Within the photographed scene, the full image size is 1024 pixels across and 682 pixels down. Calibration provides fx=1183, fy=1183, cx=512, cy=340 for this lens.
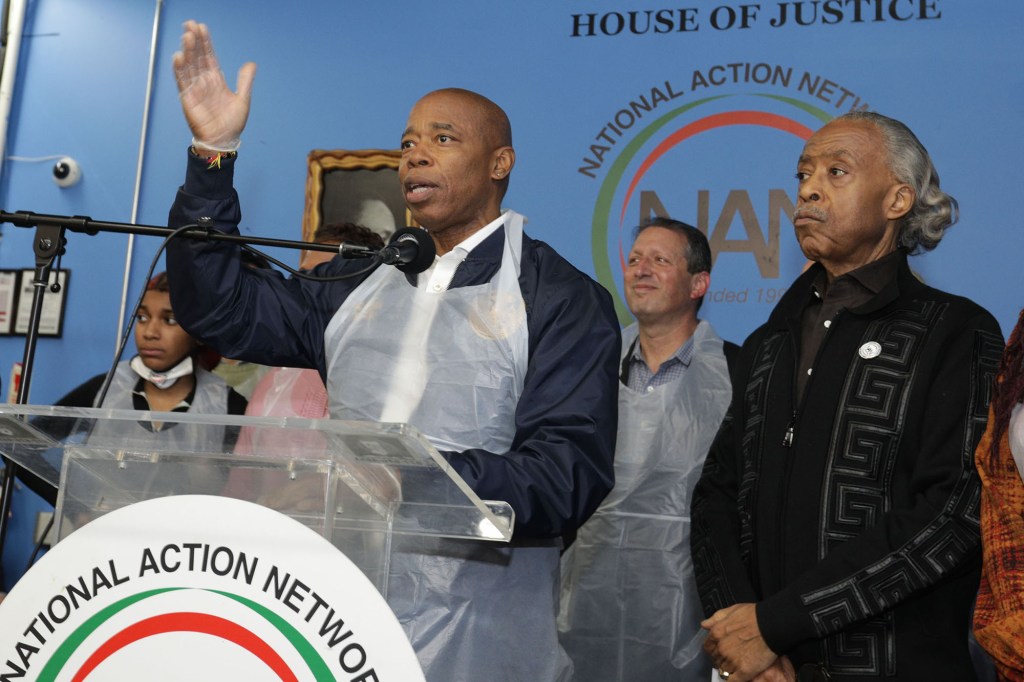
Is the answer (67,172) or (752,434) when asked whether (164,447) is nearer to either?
(752,434)

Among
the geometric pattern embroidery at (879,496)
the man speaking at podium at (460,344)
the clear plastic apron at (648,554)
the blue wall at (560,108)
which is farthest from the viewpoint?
the blue wall at (560,108)

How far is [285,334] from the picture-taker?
2.30m

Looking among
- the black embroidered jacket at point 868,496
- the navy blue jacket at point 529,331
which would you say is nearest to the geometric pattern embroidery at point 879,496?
the black embroidered jacket at point 868,496

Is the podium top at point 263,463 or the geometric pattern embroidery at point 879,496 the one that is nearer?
the podium top at point 263,463

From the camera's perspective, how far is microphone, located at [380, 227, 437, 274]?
1.70 metres

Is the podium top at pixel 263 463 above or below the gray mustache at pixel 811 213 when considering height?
below

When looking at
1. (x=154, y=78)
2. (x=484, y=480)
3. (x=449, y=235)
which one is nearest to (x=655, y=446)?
(x=449, y=235)

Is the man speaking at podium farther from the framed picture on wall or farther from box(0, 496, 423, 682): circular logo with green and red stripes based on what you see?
the framed picture on wall

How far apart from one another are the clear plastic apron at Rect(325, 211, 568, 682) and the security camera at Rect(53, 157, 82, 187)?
2.24m

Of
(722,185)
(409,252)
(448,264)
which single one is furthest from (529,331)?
(722,185)

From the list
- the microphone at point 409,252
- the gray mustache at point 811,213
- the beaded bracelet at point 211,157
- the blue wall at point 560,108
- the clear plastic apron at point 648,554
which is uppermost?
the blue wall at point 560,108

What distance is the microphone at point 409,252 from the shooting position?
170 cm

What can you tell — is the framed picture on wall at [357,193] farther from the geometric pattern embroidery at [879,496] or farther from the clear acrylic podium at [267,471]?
the clear acrylic podium at [267,471]

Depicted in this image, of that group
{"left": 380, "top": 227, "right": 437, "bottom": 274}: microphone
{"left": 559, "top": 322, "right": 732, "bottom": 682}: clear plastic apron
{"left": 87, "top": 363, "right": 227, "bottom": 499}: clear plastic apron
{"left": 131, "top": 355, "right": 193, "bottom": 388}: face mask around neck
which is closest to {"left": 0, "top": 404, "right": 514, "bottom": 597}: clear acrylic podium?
{"left": 87, "top": 363, "right": 227, "bottom": 499}: clear plastic apron
